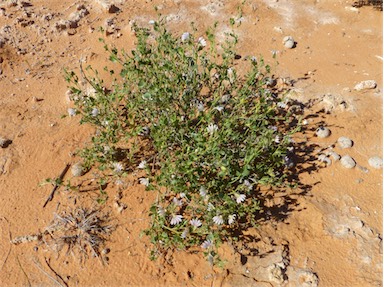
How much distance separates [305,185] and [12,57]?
5.22m

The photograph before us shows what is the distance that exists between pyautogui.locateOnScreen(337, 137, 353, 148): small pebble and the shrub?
92 cm

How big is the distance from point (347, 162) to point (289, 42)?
9.11ft

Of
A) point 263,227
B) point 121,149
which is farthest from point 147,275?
point 121,149

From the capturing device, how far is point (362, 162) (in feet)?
14.3

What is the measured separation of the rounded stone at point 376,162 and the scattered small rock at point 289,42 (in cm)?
269

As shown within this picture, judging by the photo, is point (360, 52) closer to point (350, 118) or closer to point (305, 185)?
point (350, 118)

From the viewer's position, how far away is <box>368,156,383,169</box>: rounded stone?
4.30m

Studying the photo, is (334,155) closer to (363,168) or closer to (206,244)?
(363,168)

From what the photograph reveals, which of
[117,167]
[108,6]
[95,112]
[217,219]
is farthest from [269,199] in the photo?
[108,6]

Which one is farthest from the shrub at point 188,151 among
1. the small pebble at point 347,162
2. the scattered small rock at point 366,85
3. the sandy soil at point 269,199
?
the scattered small rock at point 366,85

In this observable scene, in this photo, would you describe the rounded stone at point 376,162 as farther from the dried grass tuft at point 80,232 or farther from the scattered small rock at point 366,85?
the dried grass tuft at point 80,232

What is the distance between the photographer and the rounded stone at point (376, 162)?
14.1 ft

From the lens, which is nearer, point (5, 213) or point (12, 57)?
point (5, 213)

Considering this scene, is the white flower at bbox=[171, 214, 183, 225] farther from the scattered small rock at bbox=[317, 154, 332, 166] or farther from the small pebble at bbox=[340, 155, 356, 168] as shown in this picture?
the small pebble at bbox=[340, 155, 356, 168]
